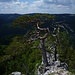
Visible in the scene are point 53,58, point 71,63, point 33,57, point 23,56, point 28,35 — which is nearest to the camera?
point 28,35

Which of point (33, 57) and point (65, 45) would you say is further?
point (33, 57)

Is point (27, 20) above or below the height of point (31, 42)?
above

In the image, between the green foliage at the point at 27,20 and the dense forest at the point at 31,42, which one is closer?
the dense forest at the point at 31,42

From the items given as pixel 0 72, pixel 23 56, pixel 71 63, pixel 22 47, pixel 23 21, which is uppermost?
pixel 23 21

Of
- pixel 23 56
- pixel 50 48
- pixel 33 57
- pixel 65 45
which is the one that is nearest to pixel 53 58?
pixel 50 48

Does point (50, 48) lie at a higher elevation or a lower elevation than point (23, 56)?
higher

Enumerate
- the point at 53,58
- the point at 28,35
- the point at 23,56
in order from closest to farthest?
the point at 28,35 → the point at 53,58 → the point at 23,56

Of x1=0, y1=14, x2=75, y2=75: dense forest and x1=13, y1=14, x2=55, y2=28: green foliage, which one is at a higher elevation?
x1=13, y1=14, x2=55, y2=28: green foliage

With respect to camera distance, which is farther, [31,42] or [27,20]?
[27,20]

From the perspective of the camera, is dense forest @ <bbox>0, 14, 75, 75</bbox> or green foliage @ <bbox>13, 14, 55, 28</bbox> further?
green foliage @ <bbox>13, 14, 55, 28</bbox>

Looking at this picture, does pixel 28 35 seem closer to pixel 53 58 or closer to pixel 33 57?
pixel 53 58

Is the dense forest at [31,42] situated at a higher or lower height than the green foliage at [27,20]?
lower
